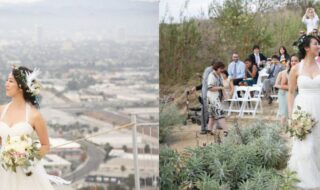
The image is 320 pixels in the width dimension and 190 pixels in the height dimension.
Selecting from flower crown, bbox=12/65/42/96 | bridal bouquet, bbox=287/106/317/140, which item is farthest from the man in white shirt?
flower crown, bbox=12/65/42/96

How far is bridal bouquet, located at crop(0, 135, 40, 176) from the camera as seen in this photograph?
3799mm

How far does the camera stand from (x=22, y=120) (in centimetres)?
391

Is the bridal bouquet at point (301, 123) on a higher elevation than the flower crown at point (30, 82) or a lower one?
lower

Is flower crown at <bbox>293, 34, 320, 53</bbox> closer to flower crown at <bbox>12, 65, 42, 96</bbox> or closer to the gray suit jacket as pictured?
the gray suit jacket

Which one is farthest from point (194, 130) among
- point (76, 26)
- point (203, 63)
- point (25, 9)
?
point (25, 9)

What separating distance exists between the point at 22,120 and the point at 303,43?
7.05ft

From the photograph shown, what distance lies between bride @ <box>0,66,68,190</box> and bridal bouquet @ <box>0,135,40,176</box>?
5 centimetres

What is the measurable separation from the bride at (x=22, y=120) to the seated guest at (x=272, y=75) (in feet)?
5.83

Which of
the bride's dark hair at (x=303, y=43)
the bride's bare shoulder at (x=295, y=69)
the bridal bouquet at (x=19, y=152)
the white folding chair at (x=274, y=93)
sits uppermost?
the bride's dark hair at (x=303, y=43)

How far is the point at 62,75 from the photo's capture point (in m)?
4.61

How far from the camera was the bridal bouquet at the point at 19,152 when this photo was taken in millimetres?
3799

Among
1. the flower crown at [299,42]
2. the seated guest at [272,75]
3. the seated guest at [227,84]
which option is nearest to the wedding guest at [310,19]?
the flower crown at [299,42]

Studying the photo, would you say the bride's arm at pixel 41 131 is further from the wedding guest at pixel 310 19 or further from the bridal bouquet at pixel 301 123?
the wedding guest at pixel 310 19

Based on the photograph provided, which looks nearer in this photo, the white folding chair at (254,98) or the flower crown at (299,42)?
the flower crown at (299,42)
